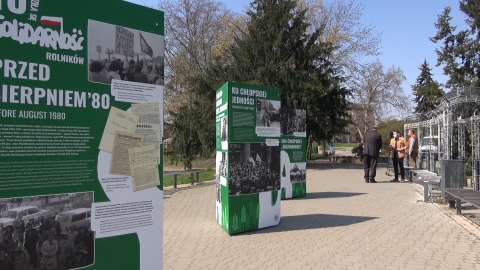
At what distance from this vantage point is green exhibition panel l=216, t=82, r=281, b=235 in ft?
24.3

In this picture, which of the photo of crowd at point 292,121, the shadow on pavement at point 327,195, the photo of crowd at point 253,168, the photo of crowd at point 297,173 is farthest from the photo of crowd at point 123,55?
the shadow on pavement at point 327,195

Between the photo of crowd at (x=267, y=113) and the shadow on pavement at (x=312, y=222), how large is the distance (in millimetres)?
1946

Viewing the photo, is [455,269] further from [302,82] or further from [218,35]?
[218,35]

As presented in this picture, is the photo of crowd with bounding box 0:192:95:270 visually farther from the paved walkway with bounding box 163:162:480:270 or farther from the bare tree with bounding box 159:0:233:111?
the bare tree with bounding box 159:0:233:111

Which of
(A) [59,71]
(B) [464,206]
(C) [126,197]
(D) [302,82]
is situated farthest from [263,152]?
(D) [302,82]

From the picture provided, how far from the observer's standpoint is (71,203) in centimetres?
295

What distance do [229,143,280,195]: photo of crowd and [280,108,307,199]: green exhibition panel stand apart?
3.41 meters

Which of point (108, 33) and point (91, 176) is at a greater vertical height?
point (108, 33)

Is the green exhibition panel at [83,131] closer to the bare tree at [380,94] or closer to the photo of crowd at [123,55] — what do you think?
the photo of crowd at [123,55]

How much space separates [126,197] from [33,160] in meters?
0.75

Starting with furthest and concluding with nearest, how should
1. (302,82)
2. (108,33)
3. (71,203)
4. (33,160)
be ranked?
(302,82) < (108,33) < (71,203) < (33,160)

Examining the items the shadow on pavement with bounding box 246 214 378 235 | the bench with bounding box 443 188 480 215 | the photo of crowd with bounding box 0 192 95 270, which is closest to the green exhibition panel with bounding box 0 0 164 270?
the photo of crowd with bounding box 0 192 95 270

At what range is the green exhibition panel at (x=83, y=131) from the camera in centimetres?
271

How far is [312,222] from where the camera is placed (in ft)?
28.8
